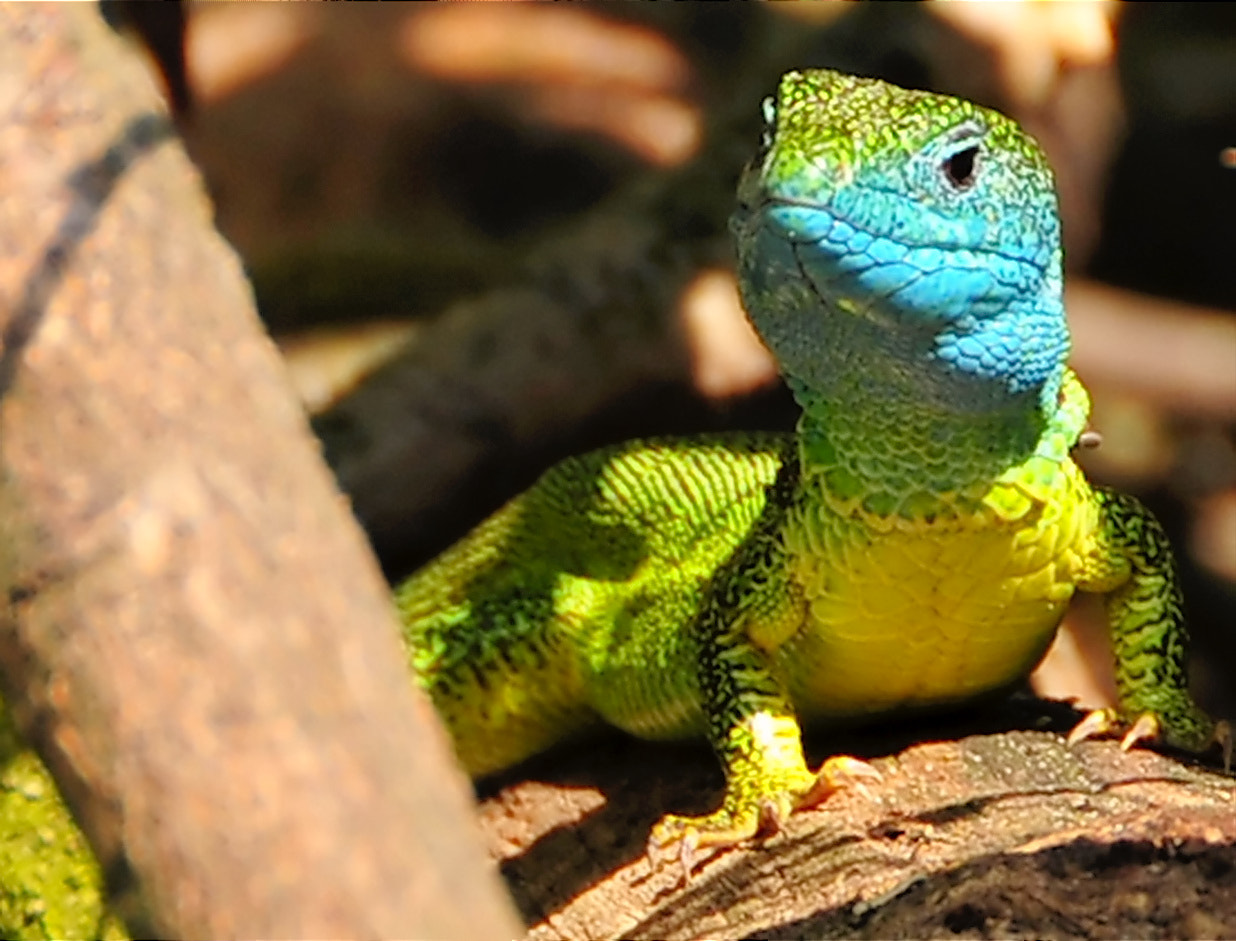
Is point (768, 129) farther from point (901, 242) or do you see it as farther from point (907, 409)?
point (907, 409)

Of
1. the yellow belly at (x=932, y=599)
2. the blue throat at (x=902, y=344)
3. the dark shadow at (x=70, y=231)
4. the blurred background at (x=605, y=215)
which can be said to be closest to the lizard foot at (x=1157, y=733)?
the yellow belly at (x=932, y=599)

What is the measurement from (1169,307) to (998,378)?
10.2 ft

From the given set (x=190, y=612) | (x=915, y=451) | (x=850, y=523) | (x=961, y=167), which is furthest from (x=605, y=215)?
(x=190, y=612)

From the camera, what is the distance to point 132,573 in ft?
5.55

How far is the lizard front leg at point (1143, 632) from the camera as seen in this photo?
3.32 m

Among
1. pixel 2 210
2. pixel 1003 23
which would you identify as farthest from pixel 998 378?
pixel 1003 23

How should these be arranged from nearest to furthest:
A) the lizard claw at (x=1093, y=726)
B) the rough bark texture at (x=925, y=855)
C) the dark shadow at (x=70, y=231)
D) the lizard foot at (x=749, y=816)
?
the dark shadow at (x=70, y=231) → the rough bark texture at (x=925, y=855) → the lizard foot at (x=749, y=816) → the lizard claw at (x=1093, y=726)

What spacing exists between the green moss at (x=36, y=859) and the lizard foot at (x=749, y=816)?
1.13 meters

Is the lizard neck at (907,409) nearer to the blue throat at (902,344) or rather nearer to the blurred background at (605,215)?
the blue throat at (902,344)

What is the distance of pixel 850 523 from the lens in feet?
10.6

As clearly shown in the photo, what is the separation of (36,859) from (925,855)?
→ 5.94 ft

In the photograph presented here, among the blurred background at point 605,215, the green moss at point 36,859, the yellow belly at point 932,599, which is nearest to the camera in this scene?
the yellow belly at point 932,599

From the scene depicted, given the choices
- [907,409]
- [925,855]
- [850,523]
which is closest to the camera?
[925,855]

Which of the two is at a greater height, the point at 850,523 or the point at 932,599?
the point at 850,523
